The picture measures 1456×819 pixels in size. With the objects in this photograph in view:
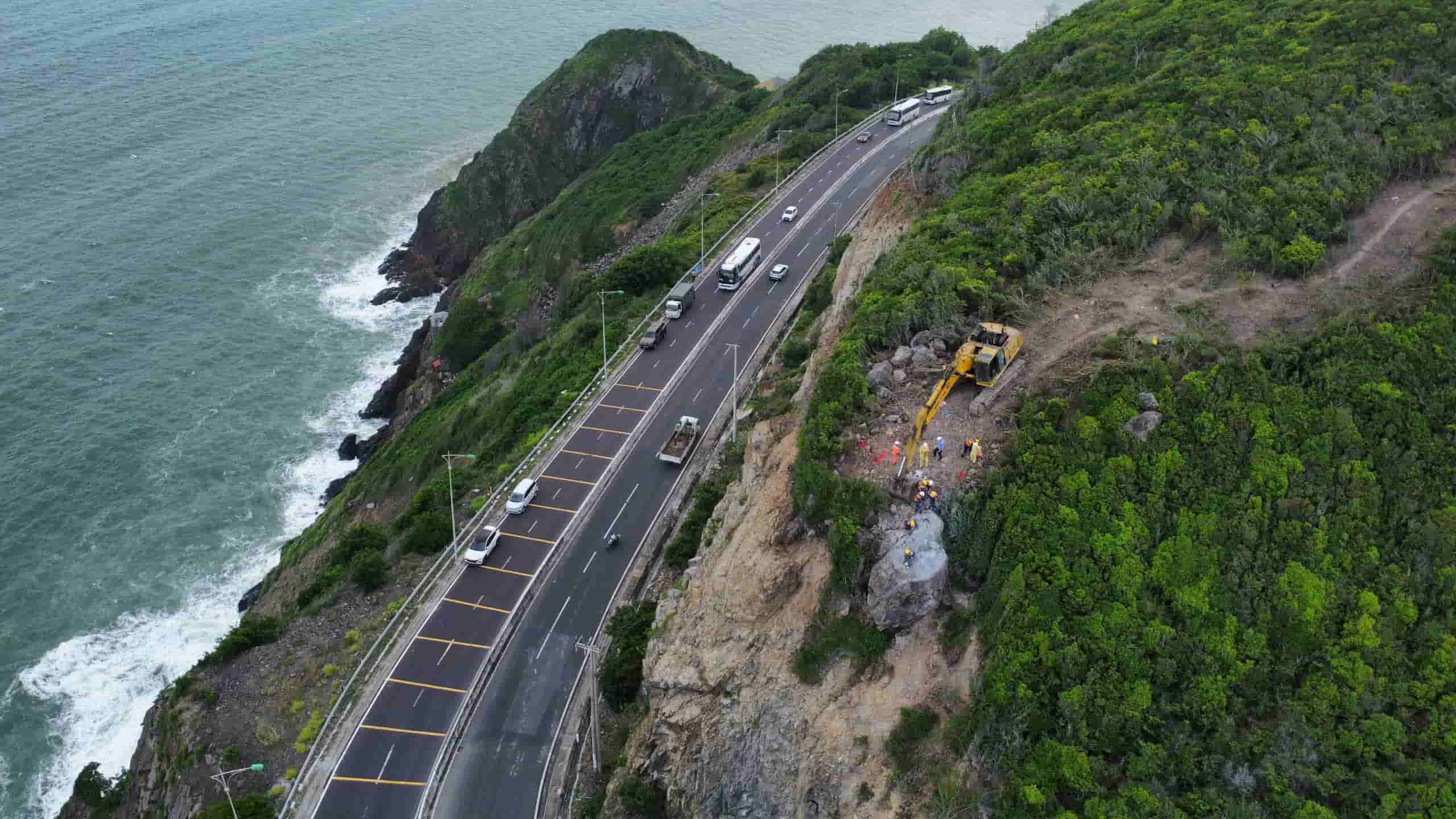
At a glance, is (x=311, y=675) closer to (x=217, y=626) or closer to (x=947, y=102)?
(x=217, y=626)

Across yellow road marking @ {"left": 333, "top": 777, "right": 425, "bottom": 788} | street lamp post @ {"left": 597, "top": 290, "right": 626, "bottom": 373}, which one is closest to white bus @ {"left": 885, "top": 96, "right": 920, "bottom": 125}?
street lamp post @ {"left": 597, "top": 290, "right": 626, "bottom": 373}

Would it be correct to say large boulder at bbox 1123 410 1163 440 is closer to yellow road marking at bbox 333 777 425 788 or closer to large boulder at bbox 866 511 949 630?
large boulder at bbox 866 511 949 630

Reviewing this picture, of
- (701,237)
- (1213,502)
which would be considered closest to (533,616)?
(1213,502)

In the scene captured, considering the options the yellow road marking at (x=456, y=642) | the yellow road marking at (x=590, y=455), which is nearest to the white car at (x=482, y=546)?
the yellow road marking at (x=456, y=642)

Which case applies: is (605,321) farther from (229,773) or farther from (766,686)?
(766,686)

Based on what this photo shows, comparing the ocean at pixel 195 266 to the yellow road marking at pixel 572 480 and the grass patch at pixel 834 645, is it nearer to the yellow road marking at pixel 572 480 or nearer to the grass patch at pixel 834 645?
the yellow road marking at pixel 572 480

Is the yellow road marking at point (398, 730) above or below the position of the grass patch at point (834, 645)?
below
